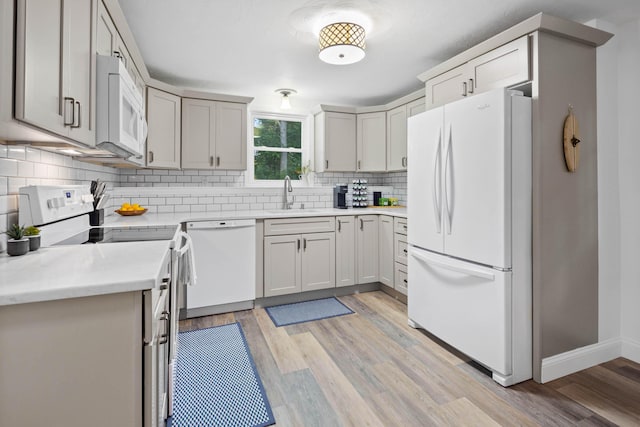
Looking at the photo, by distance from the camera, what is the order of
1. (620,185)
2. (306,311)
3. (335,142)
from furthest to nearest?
(335,142) → (306,311) → (620,185)

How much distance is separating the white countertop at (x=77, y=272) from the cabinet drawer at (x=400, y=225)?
2364 millimetres

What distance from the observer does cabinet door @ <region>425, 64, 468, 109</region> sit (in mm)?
2463

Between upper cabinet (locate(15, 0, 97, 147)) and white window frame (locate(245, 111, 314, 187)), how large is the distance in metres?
2.44

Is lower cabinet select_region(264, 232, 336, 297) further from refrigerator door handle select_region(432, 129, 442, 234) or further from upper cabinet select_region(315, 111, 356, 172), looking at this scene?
Answer: refrigerator door handle select_region(432, 129, 442, 234)

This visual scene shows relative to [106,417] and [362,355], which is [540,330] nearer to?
[362,355]

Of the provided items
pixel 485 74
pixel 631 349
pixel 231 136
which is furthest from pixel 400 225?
pixel 231 136

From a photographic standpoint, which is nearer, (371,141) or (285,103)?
(285,103)

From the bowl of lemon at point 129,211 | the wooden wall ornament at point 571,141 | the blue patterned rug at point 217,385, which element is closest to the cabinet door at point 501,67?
the wooden wall ornament at point 571,141

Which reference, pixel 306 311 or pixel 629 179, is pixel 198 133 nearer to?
pixel 306 311

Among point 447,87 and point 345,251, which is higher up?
point 447,87

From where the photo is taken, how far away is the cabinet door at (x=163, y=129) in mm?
3109

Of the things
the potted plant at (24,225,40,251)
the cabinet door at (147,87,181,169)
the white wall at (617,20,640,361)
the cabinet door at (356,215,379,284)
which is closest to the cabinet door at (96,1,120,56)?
the potted plant at (24,225,40,251)

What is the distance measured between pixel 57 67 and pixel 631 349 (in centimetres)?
363

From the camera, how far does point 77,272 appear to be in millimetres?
1099
